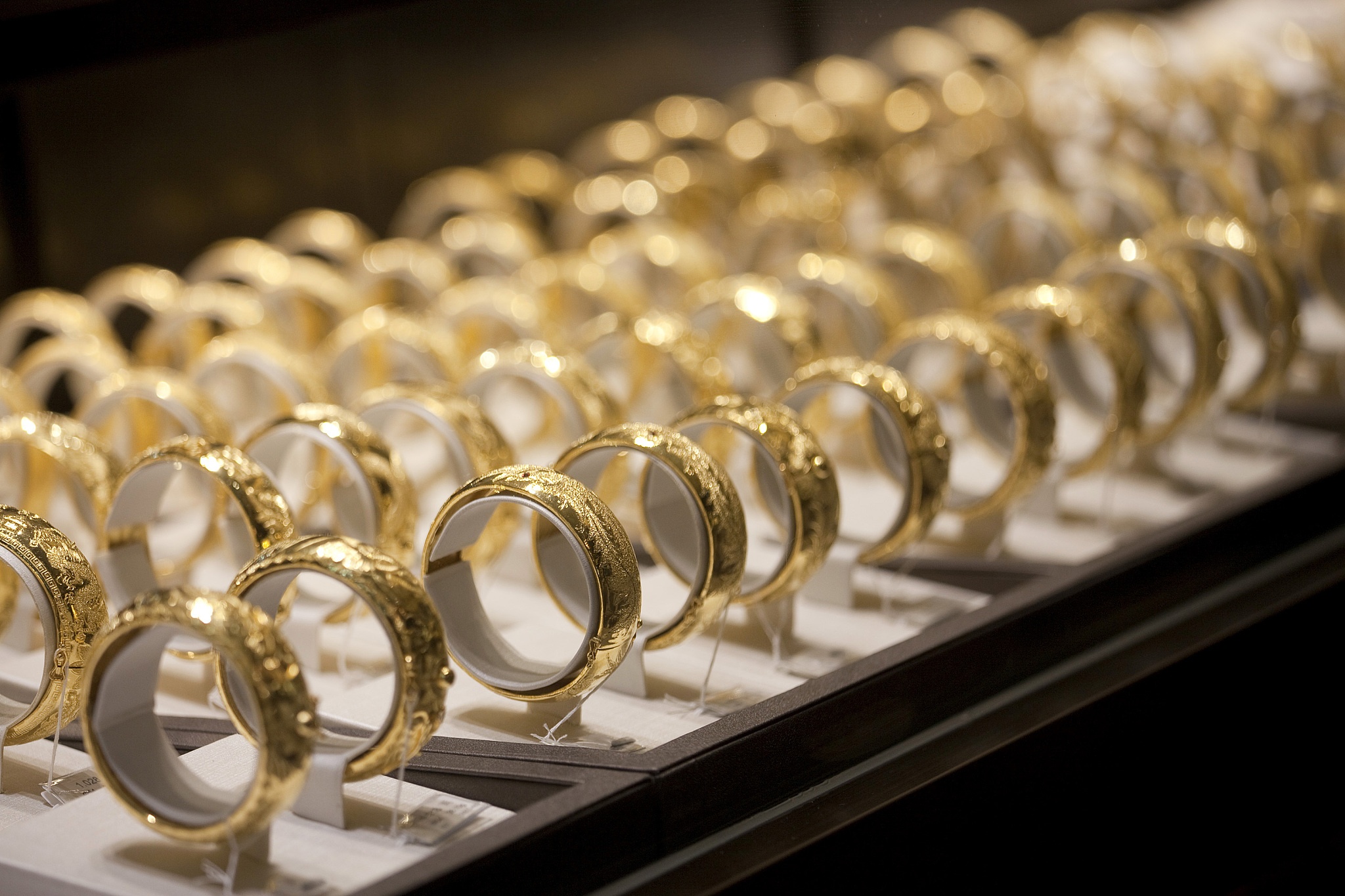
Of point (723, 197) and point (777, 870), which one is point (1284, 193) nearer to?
point (723, 197)

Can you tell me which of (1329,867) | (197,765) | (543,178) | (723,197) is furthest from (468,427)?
(543,178)

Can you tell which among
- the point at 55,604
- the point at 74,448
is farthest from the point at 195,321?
the point at 55,604

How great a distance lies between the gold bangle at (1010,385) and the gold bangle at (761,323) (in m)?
0.12

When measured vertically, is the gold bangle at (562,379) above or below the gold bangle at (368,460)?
above

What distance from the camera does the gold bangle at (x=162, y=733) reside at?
773 mm

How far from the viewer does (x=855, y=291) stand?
4.91 ft

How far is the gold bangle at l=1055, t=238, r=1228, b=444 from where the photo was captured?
136cm

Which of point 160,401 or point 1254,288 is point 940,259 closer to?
point 1254,288

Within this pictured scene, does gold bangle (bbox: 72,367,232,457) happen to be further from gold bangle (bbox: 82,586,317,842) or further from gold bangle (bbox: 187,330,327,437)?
gold bangle (bbox: 82,586,317,842)

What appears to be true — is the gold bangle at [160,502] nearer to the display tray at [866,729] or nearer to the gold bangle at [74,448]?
the gold bangle at [74,448]

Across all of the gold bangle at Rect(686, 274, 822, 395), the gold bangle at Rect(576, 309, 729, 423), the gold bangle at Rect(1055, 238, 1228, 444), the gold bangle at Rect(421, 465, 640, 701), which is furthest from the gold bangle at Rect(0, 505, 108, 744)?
the gold bangle at Rect(1055, 238, 1228, 444)

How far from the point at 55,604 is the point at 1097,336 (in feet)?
2.79

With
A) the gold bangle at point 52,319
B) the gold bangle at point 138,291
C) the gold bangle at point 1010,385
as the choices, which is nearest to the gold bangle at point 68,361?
the gold bangle at point 52,319

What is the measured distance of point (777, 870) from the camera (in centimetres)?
89
